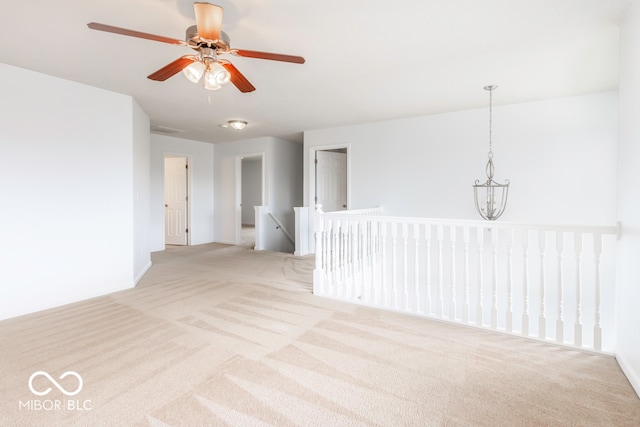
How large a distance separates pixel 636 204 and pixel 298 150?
606 cm

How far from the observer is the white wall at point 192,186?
620cm

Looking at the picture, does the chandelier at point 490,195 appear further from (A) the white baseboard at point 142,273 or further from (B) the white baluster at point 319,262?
(A) the white baseboard at point 142,273

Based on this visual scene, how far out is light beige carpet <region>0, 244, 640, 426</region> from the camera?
161 centimetres

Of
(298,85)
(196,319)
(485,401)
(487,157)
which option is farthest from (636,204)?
(196,319)

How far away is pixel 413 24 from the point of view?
2.21 m

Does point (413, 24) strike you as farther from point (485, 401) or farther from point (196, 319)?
point (196, 319)

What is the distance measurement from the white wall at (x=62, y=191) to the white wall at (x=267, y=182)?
2929mm

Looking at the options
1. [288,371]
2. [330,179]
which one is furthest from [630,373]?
[330,179]

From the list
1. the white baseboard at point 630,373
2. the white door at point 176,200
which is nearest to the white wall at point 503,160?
the white baseboard at point 630,373

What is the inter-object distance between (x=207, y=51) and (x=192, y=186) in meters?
5.36

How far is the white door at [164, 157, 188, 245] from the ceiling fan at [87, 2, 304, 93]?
16.6 ft

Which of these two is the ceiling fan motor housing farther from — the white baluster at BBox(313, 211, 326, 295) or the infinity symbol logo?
the infinity symbol logo

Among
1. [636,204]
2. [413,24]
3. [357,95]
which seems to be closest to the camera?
[636,204]

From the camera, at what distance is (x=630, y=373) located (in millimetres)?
1880
